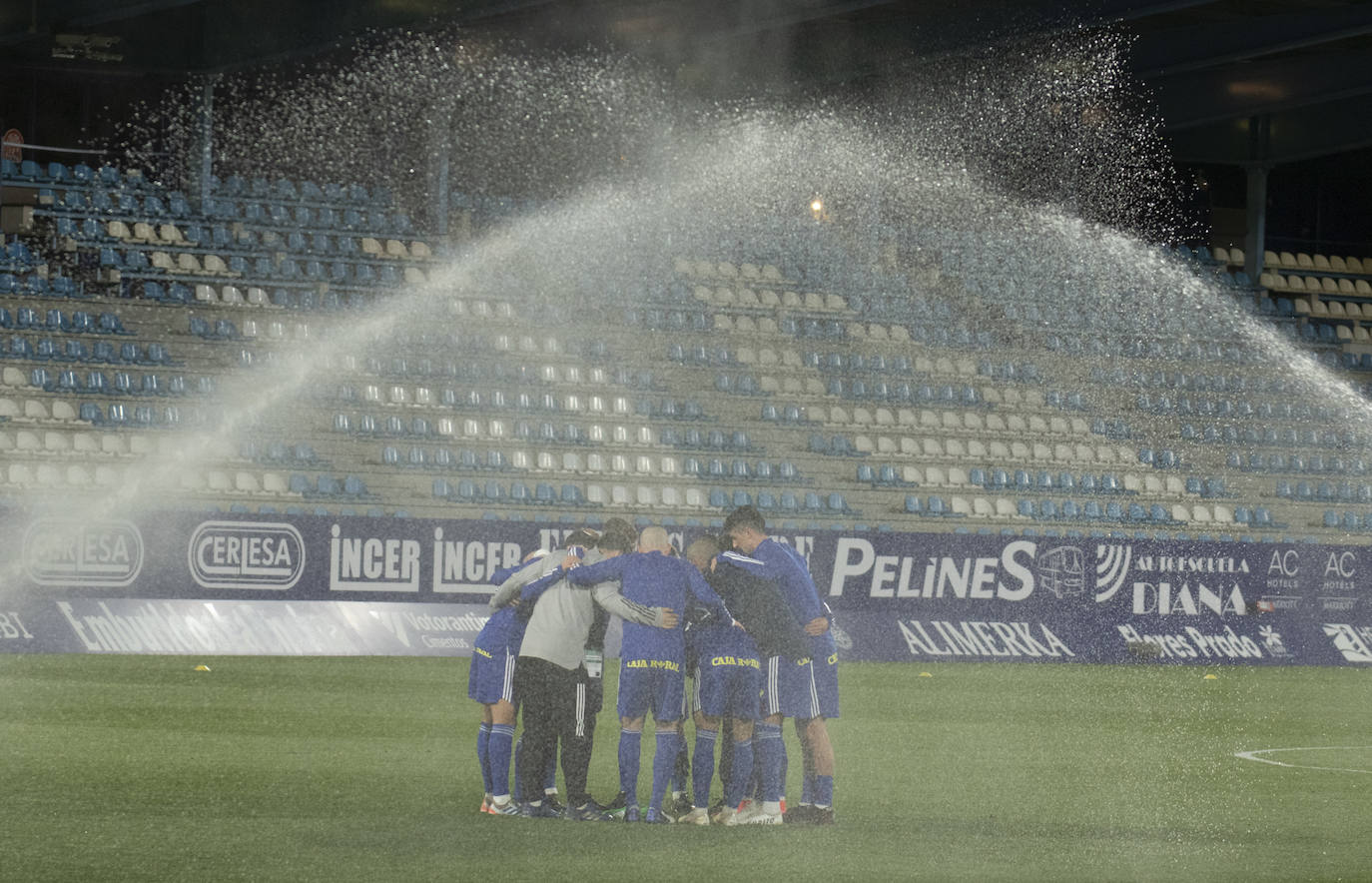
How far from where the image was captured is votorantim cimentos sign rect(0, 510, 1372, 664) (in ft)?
76.4

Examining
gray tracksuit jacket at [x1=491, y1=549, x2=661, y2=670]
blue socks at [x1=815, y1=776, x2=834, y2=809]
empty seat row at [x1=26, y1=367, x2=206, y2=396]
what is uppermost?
empty seat row at [x1=26, y1=367, x2=206, y2=396]

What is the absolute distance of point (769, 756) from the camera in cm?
1188

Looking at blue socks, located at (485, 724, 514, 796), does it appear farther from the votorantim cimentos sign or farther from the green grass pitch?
the votorantim cimentos sign

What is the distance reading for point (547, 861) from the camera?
995 centimetres

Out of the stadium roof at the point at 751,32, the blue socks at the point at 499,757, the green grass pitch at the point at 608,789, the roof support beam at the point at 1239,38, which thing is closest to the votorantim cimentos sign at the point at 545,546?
the green grass pitch at the point at 608,789

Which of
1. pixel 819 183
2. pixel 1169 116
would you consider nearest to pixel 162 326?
pixel 819 183

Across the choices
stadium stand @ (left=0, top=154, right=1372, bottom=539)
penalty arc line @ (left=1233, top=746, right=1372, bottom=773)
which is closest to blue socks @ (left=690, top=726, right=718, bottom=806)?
penalty arc line @ (left=1233, top=746, right=1372, bottom=773)

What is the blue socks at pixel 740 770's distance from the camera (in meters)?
11.7

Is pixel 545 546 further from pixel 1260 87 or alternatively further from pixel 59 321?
pixel 1260 87

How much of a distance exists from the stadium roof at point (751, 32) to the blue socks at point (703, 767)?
1893cm

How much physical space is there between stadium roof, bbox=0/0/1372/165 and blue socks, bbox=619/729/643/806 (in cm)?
1894

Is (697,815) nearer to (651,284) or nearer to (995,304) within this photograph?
(651,284)

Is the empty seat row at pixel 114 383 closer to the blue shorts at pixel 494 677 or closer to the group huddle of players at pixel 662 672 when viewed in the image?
the group huddle of players at pixel 662 672

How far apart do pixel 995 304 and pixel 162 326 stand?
15.4 meters
